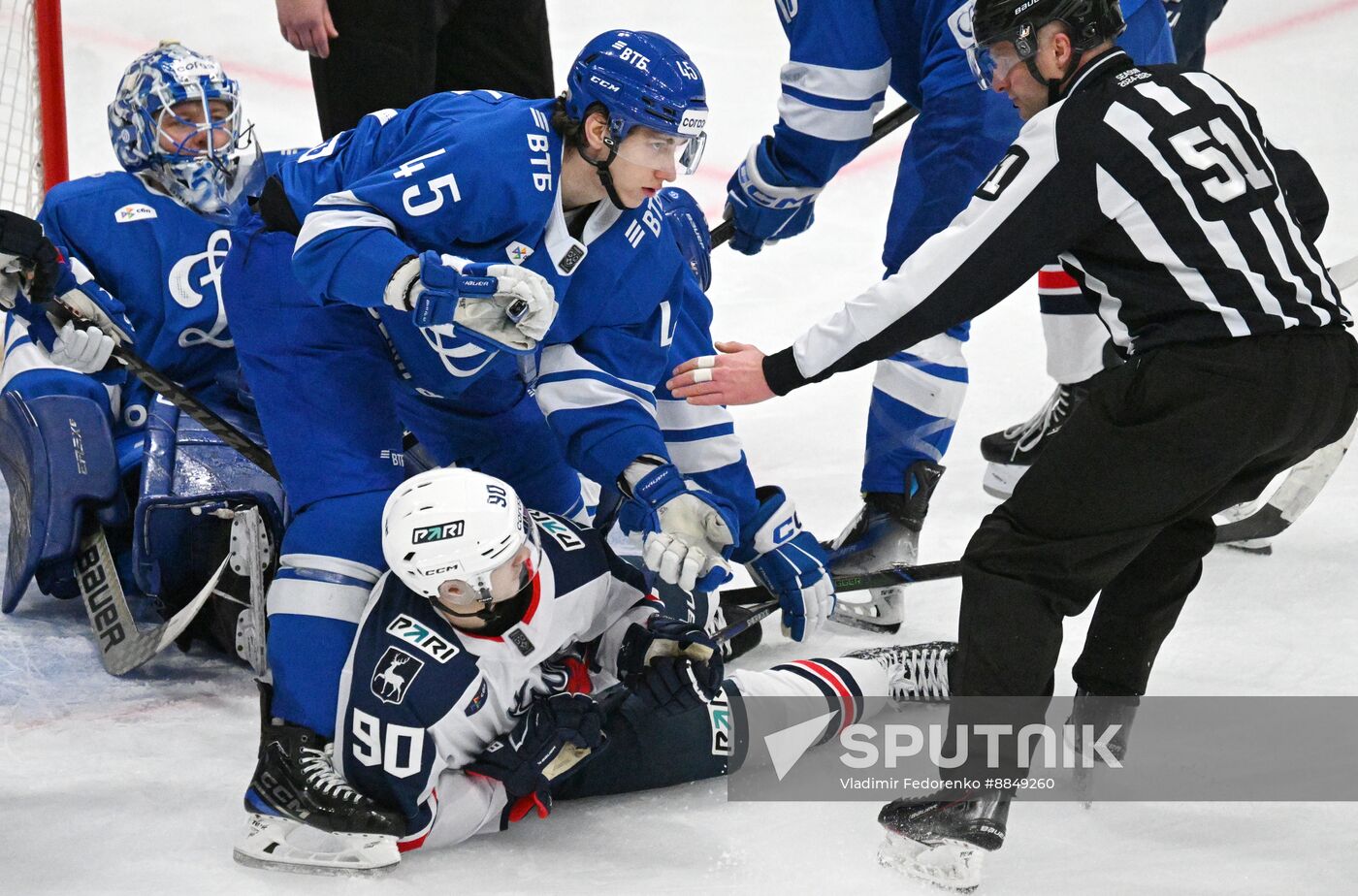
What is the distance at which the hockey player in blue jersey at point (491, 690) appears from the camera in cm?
210

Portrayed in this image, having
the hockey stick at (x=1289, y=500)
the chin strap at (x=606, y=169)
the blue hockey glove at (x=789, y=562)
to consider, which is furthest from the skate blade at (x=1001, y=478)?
the chin strap at (x=606, y=169)

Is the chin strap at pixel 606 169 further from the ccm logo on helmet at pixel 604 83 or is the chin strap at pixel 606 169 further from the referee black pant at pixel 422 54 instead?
the referee black pant at pixel 422 54

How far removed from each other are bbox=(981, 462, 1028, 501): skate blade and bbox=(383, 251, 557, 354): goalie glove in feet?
5.14

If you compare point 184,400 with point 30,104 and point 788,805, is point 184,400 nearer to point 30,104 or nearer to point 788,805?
point 788,805

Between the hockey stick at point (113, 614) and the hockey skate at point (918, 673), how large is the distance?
1127mm

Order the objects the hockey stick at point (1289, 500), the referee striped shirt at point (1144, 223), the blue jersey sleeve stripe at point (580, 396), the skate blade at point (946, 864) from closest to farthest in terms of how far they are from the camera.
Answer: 1. the referee striped shirt at point (1144, 223)
2. the skate blade at point (946, 864)
3. the blue jersey sleeve stripe at point (580, 396)
4. the hockey stick at point (1289, 500)

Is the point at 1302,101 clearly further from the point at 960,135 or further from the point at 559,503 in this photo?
the point at 559,503

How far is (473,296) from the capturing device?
2182mm

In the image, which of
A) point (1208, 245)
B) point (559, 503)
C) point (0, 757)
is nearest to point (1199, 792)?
point (1208, 245)

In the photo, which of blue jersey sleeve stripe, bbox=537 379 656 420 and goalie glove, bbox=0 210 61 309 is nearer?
blue jersey sleeve stripe, bbox=537 379 656 420

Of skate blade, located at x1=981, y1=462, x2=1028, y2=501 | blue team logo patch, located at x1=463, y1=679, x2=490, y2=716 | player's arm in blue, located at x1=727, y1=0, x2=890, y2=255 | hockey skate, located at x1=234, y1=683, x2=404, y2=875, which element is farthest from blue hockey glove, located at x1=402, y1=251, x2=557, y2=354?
skate blade, located at x1=981, y1=462, x2=1028, y2=501

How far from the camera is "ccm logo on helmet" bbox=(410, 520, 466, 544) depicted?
208 cm

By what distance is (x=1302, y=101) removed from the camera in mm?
5340

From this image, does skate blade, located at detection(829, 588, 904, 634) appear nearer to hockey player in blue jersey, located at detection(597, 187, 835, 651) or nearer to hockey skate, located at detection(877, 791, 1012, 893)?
hockey player in blue jersey, located at detection(597, 187, 835, 651)
